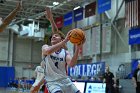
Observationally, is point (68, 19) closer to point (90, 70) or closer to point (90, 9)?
point (90, 9)

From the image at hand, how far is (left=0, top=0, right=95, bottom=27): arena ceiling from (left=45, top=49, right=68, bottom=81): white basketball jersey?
21078 mm

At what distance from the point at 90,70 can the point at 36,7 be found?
10410 mm

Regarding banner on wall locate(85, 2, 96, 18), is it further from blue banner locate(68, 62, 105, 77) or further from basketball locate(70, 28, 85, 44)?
basketball locate(70, 28, 85, 44)

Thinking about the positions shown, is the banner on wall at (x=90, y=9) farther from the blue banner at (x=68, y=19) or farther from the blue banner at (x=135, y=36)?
the blue banner at (x=135, y=36)

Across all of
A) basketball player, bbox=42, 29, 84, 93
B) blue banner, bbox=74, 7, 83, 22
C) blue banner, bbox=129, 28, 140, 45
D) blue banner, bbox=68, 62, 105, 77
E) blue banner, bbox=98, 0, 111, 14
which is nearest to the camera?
basketball player, bbox=42, 29, 84, 93

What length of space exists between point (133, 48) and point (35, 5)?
456 inches

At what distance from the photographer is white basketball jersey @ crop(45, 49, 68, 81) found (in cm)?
479

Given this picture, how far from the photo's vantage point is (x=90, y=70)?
22.3 metres

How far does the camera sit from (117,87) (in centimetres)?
1791

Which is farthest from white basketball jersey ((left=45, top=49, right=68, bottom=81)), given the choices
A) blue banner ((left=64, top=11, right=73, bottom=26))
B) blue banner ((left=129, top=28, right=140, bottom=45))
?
blue banner ((left=64, top=11, right=73, bottom=26))

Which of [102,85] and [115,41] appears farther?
[115,41]

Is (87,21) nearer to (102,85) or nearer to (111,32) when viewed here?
(111,32)

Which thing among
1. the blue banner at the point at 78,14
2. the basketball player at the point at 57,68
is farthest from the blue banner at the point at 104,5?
the basketball player at the point at 57,68

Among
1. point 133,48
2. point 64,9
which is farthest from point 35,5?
point 133,48
